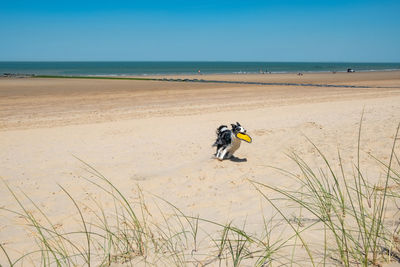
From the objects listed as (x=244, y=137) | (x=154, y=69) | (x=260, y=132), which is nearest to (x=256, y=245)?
(x=244, y=137)

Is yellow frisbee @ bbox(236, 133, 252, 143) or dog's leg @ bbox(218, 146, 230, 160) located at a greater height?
yellow frisbee @ bbox(236, 133, 252, 143)

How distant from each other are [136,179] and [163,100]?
1227cm

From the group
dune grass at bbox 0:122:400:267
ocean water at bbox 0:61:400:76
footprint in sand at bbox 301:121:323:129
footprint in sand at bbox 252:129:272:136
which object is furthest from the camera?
ocean water at bbox 0:61:400:76

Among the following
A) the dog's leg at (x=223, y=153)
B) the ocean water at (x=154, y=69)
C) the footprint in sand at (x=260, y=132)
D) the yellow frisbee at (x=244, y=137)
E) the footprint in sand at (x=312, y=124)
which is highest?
the ocean water at (x=154, y=69)

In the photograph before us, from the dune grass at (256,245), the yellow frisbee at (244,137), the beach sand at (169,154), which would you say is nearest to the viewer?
the dune grass at (256,245)

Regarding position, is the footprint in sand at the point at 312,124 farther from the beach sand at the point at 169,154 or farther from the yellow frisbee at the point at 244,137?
the yellow frisbee at the point at 244,137

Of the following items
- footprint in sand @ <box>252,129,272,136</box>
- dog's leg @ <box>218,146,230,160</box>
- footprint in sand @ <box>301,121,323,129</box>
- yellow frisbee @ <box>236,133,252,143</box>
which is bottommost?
dog's leg @ <box>218,146,230,160</box>

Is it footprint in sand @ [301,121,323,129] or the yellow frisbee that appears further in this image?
footprint in sand @ [301,121,323,129]

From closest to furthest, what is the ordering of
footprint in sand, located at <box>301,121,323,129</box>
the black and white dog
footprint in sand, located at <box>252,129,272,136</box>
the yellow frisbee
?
the yellow frisbee → the black and white dog → footprint in sand, located at <box>252,129,272,136</box> → footprint in sand, located at <box>301,121,323,129</box>

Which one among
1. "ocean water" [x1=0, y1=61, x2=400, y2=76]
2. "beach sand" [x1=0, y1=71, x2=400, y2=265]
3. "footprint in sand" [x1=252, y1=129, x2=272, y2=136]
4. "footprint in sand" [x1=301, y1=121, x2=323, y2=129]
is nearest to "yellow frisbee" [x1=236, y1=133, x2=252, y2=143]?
"beach sand" [x1=0, y1=71, x2=400, y2=265]

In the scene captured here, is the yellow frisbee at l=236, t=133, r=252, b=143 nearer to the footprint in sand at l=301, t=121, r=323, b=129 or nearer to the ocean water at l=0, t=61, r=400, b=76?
the footprint in sand at l=301, t=121, r=323, b=129

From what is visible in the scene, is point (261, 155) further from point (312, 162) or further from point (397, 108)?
point (397, 108)

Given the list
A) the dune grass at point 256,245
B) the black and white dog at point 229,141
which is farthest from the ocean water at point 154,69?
the dune grass at point 256,245

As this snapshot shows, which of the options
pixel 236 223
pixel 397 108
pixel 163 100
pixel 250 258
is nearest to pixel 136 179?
pixel 236 223
